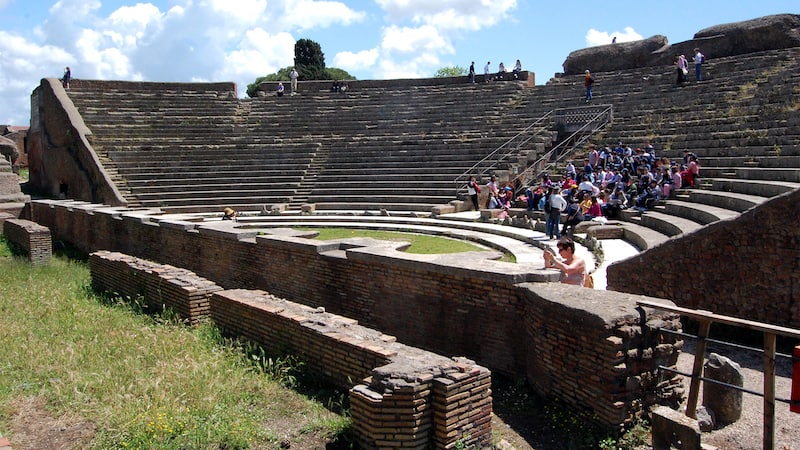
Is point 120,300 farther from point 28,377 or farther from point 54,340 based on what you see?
point 28,377

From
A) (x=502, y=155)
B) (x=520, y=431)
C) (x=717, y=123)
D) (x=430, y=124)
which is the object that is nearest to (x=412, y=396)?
(x=520, y=431)

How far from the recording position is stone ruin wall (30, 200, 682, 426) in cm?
496

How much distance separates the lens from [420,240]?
529 inches

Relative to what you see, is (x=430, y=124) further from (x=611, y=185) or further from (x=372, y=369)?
(x=372, y=369)

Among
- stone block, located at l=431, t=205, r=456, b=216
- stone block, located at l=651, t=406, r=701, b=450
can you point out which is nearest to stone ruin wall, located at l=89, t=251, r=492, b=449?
stone block, located at l=651, t=406, r=701, b=450

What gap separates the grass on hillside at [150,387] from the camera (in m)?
4.72

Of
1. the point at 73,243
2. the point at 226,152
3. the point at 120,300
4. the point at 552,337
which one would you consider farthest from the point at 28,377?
the point at 226,152

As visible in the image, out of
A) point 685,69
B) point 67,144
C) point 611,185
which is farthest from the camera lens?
point 67,144

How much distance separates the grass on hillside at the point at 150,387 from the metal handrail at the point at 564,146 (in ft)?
40.8

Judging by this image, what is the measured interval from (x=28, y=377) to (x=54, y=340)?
1118 mm

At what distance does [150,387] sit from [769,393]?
4869 mm

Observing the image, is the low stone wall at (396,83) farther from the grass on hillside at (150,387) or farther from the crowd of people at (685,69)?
the grass on hillside at (150,387)

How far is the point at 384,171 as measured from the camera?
2067 cm

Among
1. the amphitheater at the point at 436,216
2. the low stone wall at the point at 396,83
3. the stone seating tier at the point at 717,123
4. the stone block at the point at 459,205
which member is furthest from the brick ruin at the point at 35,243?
the low stone wall at the point at 396,83
